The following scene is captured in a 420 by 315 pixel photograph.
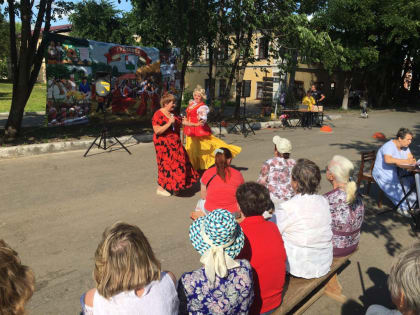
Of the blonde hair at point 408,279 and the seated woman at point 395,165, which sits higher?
the blonde hair at point 408,279

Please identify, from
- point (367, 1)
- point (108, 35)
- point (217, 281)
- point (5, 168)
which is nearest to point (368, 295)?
point (217, 281)

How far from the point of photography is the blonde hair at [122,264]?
1937mm

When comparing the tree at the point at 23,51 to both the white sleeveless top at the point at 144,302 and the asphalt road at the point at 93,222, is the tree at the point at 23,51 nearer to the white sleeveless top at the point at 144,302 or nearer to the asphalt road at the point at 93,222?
the asphalt road at the point at 93,222

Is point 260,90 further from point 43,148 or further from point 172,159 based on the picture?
point 172,159

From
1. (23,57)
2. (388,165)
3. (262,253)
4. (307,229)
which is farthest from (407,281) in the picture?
(23,57)

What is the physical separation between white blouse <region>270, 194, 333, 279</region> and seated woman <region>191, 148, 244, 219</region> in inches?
30.3

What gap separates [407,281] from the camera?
5.05ft

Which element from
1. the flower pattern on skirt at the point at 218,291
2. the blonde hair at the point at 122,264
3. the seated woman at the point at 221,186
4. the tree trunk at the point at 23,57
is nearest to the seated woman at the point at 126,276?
the blonde hair at the point at 122,264

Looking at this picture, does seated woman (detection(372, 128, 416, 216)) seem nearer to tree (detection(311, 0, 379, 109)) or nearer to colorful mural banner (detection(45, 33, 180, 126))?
colorful mural banner (detection(45, 33, 180, 126))

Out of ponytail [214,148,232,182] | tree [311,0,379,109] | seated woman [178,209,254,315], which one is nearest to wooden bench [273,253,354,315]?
seated woman [178,209,254,315]

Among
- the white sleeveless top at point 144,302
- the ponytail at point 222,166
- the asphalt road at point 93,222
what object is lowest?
Result: the asphalt road at point 93,222

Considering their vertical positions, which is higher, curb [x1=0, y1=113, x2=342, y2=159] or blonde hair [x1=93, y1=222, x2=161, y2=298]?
blonde hair [x1=93, y1=222, x2=161, y2=298]

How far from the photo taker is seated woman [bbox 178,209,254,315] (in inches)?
83.6

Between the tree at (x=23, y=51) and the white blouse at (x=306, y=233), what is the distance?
366 inches
